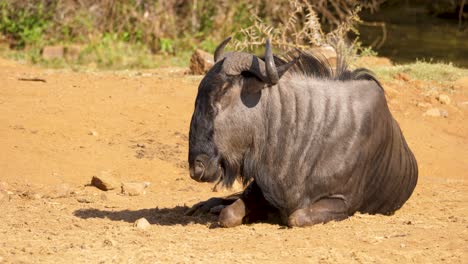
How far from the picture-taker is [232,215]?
7285mm

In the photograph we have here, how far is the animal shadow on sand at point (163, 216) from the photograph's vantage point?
24.9ft

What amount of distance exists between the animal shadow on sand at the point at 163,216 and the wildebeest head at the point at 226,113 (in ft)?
1.75

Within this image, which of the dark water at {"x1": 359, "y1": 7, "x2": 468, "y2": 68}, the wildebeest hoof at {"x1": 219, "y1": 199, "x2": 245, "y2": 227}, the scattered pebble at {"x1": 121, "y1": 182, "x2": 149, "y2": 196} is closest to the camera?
the wildebeest hoof at {"x1": 219, "y1": 199, "x2": 245, "y2": 227}

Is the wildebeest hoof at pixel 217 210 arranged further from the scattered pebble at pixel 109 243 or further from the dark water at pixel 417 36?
the dark water at pixel 417 36

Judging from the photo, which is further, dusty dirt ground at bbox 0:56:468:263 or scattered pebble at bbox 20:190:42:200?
scattered pebble at bbox 20:190:42:200

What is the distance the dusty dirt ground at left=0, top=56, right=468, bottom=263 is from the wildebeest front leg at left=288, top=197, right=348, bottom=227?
10 cm

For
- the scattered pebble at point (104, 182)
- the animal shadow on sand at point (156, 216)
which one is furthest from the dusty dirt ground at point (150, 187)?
the scattered pebble at point (104, 182)

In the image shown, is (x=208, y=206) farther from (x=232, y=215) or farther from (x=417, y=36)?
(x=417, y=36)

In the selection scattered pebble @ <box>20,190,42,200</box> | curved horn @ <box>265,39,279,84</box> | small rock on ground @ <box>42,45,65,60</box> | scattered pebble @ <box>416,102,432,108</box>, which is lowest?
small rock on ground @ <box>42,45,65,60</box>

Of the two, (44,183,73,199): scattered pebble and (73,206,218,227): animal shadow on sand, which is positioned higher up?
(73,206,218,227): animal shadow on sand

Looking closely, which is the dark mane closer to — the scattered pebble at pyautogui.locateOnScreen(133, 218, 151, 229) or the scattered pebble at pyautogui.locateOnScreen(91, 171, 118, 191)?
the scattered pebble at pyautogui.locateOnScreen(133, 218, 151, 229)

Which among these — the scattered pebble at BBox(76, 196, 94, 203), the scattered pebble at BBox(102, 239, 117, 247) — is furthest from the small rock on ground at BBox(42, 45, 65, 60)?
the scattered pebble at BBox(102, 239, 117, 247)

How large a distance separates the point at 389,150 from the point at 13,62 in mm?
8107

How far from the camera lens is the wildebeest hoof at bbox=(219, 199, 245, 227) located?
7270 millimetres
